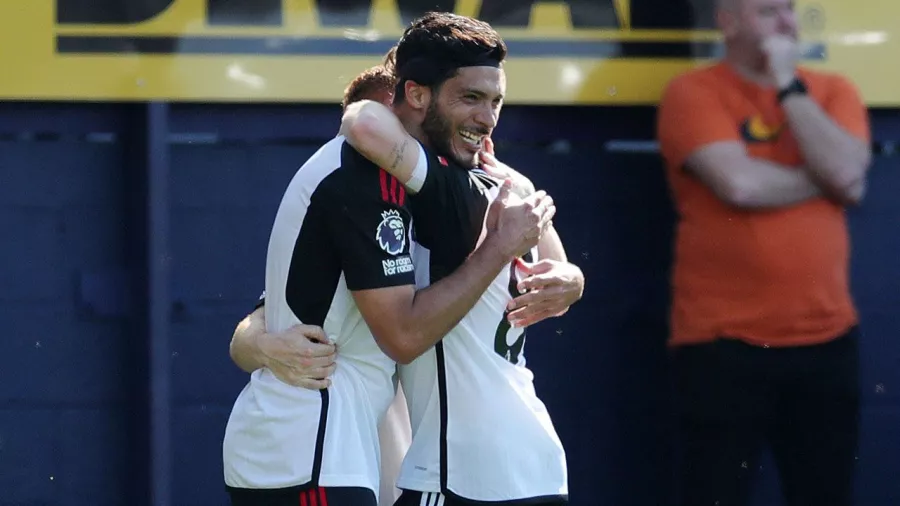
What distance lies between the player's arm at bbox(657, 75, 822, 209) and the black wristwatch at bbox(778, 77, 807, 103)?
0.51 feet

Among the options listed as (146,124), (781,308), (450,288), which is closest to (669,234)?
(781,308)

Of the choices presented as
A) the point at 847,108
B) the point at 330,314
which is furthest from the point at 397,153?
the point at 847,108

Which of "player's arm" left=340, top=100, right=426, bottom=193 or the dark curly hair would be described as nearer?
"player's arm" left=340, top=100, right=426, bottom=193

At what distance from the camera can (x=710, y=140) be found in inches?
169

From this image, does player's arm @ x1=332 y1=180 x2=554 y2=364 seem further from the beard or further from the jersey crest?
the beard

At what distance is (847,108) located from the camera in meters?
4.46

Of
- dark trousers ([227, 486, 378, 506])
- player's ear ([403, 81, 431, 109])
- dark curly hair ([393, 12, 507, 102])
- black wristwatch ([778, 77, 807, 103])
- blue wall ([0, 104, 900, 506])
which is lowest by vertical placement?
blue wall ([0, 104, 900, 506])

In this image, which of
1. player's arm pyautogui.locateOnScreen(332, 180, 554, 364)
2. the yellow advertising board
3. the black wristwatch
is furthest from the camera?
the yellow advertising board

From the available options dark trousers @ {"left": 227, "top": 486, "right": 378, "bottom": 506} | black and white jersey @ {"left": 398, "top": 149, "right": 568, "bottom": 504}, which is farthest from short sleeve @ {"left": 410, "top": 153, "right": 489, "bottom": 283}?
dark trousers @ {"left": 227, "top": 486, "right": 378, "bottom": 506}

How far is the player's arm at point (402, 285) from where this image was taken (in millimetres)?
2990

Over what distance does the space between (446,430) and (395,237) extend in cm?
43

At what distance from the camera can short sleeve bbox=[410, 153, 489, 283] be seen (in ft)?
10.2

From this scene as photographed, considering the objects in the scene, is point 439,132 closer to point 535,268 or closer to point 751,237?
point 535,268

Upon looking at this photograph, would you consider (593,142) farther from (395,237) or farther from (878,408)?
(395,237)
